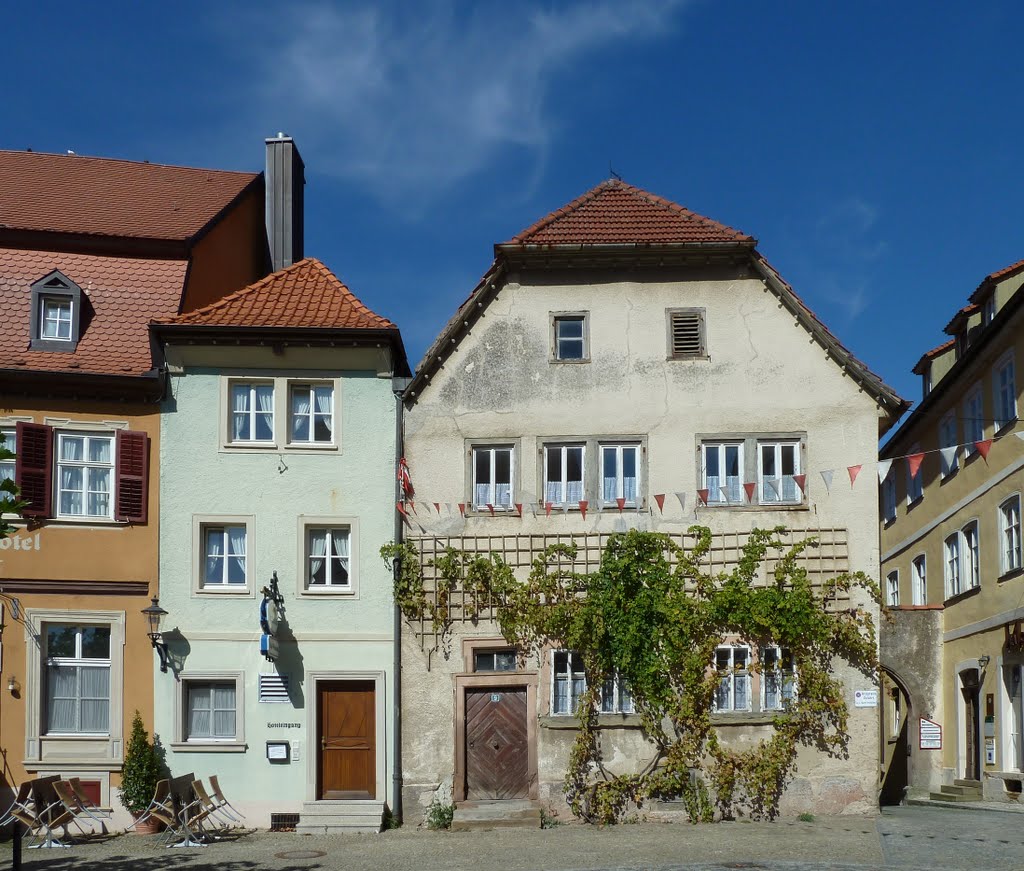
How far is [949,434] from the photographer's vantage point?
106 ft

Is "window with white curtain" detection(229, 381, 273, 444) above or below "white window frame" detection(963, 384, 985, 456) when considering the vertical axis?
below

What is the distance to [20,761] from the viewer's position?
69.5 ft

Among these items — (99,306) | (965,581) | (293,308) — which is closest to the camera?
(293,308)

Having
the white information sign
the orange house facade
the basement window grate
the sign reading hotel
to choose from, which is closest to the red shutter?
the orange house facade

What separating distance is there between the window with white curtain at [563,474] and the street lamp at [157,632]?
6449 mm

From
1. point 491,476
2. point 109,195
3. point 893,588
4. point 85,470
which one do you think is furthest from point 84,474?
point 893,588

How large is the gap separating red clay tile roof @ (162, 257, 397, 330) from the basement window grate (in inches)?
306

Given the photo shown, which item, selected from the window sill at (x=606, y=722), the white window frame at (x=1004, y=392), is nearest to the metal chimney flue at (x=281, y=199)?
the window sill at (x=606, y=722)

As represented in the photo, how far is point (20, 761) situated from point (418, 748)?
621 cm

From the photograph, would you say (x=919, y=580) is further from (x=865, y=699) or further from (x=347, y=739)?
(x=347, y=739)

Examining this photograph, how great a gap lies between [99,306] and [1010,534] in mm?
17712

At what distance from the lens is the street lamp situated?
2138 centimetres

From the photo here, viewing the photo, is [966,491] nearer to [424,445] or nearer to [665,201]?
[665,201]

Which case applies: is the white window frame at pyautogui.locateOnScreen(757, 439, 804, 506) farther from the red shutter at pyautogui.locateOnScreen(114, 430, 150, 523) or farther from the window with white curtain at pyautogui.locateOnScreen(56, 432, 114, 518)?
the window with white curtain at pyautogui.locateOnScreen(56, 432, 114, 518)
